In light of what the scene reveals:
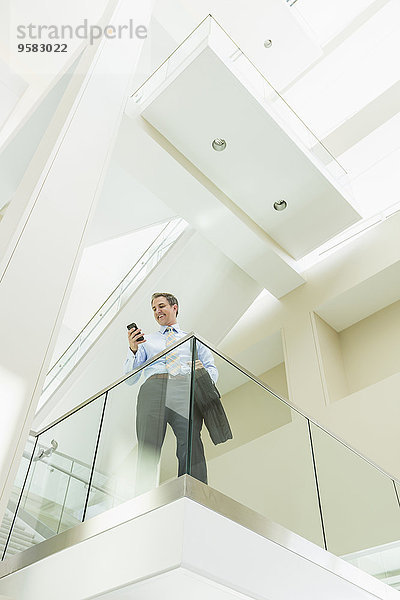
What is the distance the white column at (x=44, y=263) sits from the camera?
2.30 m

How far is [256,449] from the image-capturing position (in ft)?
10.0

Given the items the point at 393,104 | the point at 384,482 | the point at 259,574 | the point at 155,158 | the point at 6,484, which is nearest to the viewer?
the point at 6,484

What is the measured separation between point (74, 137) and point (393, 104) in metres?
5.70

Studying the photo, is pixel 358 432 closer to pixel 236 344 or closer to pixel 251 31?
pixel 236 344

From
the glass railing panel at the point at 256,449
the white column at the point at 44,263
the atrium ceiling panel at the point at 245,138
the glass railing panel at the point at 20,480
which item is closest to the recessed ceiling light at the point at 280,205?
the atrium ceiling panel at the point at 245,138

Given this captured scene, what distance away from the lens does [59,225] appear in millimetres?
3082

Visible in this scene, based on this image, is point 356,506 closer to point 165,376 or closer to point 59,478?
point 165,376

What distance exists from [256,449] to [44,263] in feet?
5.37

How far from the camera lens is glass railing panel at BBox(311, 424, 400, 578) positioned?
3270mm

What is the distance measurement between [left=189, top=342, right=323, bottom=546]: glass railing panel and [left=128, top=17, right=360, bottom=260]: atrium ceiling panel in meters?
3.94

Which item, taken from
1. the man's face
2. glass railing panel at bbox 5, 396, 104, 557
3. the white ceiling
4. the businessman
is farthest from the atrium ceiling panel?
glass railing panel at bbox 5, 396, 104, 557

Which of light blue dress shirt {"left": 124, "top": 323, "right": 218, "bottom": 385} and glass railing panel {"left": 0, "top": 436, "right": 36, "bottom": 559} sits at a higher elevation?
light blue dress shirt {"left": 124, "top": 323, "right": 218, "bottom": 385}

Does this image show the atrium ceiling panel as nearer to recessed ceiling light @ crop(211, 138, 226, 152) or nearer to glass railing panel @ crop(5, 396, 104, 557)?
recessed ceiling light @ crop(211, 138, 226, 152)

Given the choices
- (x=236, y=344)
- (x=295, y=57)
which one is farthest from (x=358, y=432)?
(x=295, y=57)
